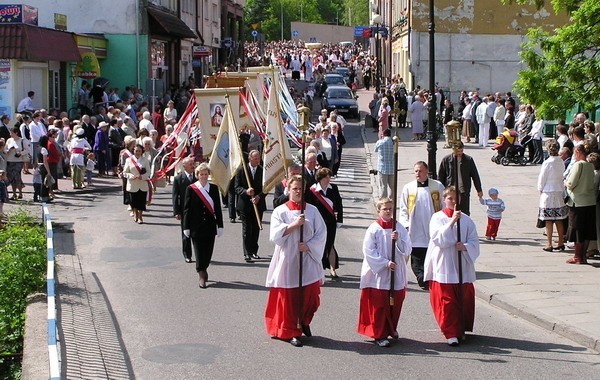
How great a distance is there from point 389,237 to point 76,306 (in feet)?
13.8

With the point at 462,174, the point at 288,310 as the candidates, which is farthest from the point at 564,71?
the point at 288,310

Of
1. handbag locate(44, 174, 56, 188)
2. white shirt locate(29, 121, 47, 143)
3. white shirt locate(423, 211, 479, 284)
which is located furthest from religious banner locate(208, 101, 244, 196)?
white shirt locate(29, 121, 47, 143)

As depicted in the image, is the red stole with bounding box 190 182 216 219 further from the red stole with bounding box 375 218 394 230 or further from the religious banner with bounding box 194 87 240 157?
the religious banner with bounding box 194 87 240 157

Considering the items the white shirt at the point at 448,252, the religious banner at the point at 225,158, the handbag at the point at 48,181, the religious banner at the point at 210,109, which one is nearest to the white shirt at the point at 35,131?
the handbag at the point at 48,181

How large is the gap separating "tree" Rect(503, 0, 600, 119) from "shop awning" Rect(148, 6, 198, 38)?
89.2 feet

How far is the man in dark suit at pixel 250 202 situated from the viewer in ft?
52.5

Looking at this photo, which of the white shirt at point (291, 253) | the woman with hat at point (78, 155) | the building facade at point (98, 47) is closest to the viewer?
the white shirt at point (291, 253)

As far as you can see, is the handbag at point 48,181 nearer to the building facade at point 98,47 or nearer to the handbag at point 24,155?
the handbag at point 24,155

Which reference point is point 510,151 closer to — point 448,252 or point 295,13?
point 448,252

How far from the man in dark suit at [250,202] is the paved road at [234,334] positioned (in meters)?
0.31

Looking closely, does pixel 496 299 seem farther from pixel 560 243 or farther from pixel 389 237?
pixel 560 243

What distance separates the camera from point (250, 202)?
639 inches

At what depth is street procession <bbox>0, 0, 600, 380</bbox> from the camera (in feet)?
34.9

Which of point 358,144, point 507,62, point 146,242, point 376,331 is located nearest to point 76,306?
point 376,331
